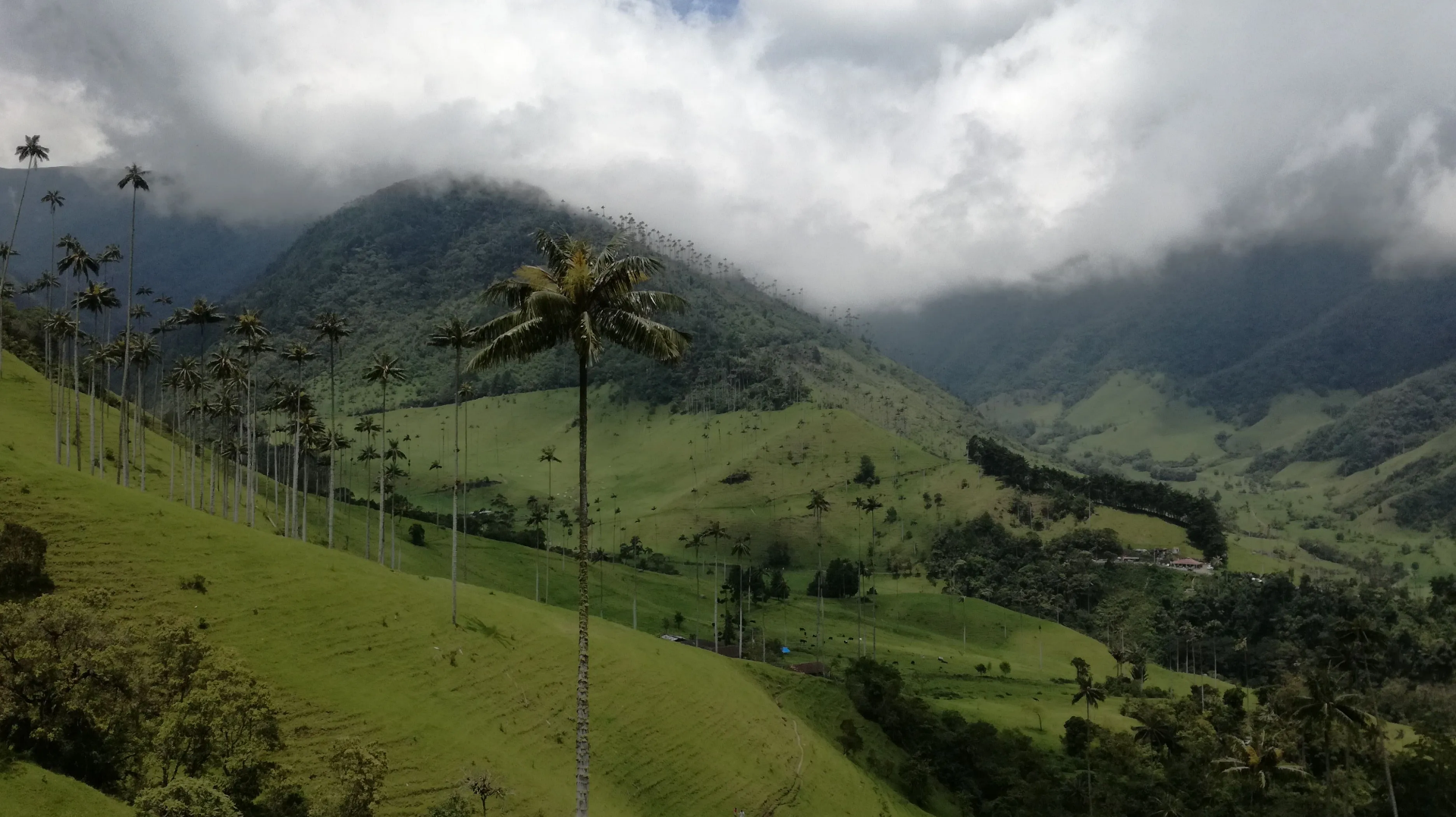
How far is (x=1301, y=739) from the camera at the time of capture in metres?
98.2

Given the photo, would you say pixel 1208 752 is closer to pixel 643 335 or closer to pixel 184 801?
pixel 643 335

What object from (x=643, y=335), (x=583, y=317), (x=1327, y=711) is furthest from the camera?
(x=1327, y=711)

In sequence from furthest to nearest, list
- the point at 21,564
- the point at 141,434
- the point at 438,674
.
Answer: the point at 141,434 < the point at 438,674 < the point at 21,564

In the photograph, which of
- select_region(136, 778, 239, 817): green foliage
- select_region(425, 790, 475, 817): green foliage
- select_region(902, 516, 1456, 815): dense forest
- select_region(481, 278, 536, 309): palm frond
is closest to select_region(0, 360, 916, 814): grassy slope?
select_region(425, 790, 475, 817): green foliage

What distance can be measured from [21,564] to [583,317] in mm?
31514

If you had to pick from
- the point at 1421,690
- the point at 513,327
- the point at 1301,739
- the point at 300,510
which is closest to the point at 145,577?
the point at 513,327

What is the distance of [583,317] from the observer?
80.8 ft

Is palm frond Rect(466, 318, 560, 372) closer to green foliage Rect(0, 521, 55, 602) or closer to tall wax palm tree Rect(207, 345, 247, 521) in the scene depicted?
green foliage Rect(0, 521, 55, 602)

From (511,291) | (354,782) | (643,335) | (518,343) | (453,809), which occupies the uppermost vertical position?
(511,291)

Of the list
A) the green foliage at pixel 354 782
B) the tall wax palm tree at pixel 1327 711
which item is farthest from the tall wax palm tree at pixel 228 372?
the tall wax palm tree at pixel 1327 711

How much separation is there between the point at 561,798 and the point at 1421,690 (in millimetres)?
163871

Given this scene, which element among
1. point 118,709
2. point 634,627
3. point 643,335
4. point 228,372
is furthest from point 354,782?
point 634,627

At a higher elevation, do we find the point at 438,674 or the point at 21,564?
the point at 21,564

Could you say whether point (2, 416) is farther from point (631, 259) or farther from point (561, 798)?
point (631, 259)
